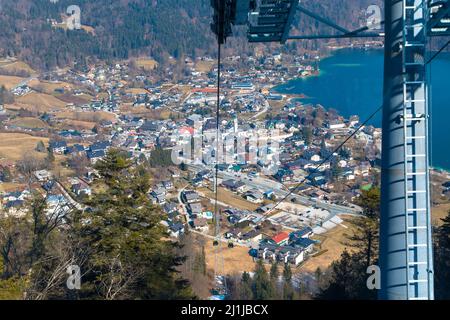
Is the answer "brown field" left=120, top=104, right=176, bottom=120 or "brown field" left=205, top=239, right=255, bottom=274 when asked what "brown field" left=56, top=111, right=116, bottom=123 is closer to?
"brown field" left=120, top=104, right=176, bottom=120

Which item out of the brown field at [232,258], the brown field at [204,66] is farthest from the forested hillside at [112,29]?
the brown field at [232,258]

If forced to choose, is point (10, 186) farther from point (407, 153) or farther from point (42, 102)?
point (407, 153)

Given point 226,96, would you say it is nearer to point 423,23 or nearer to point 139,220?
point 139,220

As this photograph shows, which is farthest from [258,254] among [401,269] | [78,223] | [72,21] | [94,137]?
[72,21]

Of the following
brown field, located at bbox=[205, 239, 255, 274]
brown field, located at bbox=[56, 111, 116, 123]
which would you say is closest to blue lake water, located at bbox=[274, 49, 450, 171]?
brown field, located at bbox=[205, 239, 255, 274]

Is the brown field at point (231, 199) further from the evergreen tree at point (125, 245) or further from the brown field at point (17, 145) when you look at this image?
the evergreen tree at point (125, 245)

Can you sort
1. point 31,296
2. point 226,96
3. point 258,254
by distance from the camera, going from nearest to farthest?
point 31,296 < point 258,254 < point 226,96
